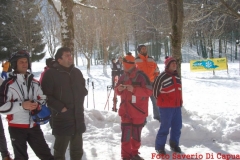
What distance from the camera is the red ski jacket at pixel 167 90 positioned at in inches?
181

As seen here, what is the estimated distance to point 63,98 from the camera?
11.7ft

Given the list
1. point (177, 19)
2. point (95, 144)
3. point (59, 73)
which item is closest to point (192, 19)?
point (177, 19)

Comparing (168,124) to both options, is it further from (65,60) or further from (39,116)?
(39,116)

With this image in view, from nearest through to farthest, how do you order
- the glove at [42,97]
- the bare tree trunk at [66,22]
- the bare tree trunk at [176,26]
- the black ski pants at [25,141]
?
1. the black ski pants at [25,141]
2. the glove at [42,97]
3. the bare tree trunk at [66,22]
4. the bare tree trunk at [176,26]

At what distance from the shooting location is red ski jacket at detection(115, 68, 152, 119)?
4.34 meters

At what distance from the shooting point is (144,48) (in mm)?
6395

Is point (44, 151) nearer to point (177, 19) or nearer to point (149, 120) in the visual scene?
point (149, 120)

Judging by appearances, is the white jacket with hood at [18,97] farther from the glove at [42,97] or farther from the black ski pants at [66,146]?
the black ski pants at [66,146]

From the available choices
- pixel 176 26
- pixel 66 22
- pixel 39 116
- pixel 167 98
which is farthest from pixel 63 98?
pixel 176 26

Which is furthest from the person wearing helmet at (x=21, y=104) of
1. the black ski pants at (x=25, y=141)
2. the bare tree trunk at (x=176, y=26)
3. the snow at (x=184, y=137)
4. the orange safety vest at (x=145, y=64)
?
the bare tree trunk at (x=176, y=26)

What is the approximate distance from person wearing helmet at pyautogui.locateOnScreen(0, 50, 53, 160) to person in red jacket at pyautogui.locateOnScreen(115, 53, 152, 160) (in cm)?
141

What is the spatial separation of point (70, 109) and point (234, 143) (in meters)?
3.49

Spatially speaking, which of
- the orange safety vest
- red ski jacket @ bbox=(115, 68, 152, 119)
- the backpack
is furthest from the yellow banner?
the backpack

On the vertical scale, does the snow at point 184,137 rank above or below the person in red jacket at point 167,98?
below
